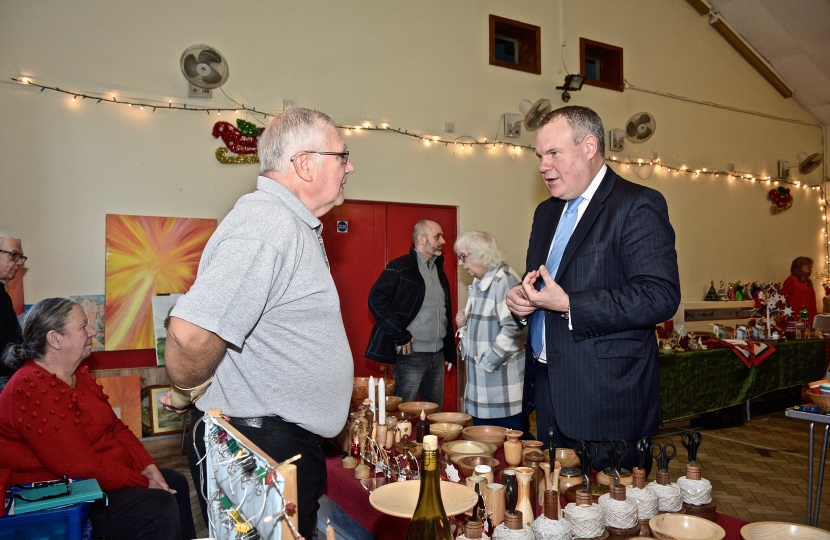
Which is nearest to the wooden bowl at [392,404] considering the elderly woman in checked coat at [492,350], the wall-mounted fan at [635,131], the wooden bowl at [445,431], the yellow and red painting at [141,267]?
the wooden bowl at [445,431]

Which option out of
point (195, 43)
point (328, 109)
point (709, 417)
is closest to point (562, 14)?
point (328, 109)

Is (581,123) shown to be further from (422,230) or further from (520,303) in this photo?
(422,230)

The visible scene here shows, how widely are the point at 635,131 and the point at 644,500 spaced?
23.5ft

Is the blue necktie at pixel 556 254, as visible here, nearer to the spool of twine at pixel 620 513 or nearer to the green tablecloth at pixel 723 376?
the spool of twine at pixel 620 513

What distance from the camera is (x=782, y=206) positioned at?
9.70 meters

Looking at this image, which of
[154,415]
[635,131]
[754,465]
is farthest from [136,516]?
[635,131]

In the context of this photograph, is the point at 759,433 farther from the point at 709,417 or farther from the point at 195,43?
the point at 195,43

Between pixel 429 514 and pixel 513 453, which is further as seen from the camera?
pixel 513 453

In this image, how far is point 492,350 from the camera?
365 cm

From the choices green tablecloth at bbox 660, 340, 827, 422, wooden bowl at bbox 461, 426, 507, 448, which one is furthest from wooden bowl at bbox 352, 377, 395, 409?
green tablecloth at bbox 660, 340, 827, 422

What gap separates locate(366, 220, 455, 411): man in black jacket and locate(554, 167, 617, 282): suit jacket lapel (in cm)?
261

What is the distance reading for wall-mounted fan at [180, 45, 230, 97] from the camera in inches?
204

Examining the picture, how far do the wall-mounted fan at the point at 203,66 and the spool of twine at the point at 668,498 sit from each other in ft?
16.1

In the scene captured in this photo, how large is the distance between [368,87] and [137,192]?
8.09 ft
